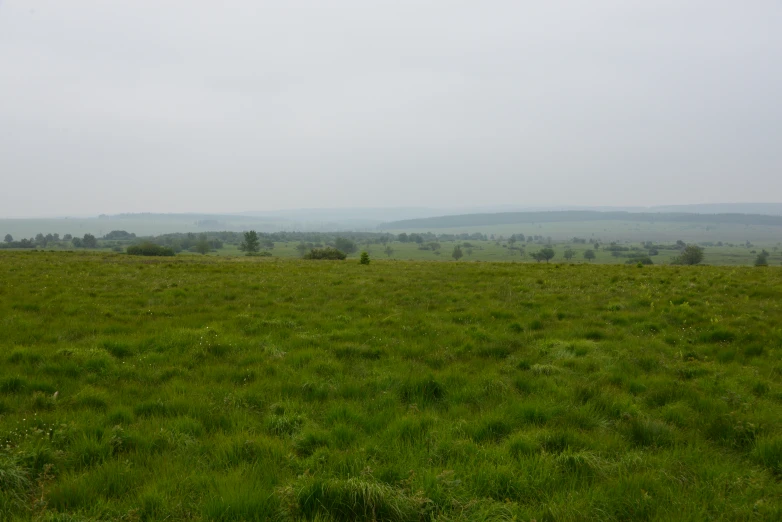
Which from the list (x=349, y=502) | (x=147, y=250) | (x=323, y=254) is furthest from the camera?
(x=147, y=250)

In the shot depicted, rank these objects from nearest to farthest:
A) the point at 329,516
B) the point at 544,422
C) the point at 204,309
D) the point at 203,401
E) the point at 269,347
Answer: the point at 329,516 → the point at 544,422 → the point at 203,401 → the point at 269,347 → the point at 204,309

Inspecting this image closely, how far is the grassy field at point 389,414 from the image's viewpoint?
4.72 metres

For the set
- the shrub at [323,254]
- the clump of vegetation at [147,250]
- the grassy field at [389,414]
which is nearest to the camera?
the grassy field at [389,414]

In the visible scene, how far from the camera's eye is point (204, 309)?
587 inches

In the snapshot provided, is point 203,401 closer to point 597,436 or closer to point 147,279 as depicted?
point 597,436

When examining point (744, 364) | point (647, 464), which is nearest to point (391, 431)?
point (647, 464)

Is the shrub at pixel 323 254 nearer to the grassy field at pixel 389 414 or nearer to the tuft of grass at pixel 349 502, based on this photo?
the grassy field at pixel 389 414

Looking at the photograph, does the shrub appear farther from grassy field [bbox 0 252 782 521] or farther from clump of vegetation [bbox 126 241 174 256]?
grassy field [bbox 0 252 782 521]

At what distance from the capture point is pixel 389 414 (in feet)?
22.7

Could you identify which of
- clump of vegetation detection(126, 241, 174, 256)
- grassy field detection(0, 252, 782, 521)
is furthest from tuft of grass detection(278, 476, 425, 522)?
clump of vegetation detection(126, 241, 174, 256)

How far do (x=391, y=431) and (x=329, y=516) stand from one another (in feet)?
6.32

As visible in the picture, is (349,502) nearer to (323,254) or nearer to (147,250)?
(323,254)

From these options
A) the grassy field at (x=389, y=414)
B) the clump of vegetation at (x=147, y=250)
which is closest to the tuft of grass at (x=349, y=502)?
the grassy field at (x=389, y=414)

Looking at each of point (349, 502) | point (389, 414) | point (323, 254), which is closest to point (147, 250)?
point (323, 254)
